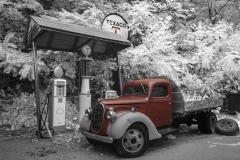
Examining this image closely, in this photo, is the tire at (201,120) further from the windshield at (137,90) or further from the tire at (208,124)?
the windshield at (137,90)

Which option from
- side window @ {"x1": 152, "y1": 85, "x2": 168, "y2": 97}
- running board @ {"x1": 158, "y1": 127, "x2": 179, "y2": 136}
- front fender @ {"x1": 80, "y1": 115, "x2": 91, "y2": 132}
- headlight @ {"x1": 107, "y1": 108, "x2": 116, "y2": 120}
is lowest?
running board @ {"x1": 158, "y1": 127, "x2": 179, "y2": 136}

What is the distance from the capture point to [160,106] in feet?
17.6

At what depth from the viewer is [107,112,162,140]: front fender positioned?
4.28 m

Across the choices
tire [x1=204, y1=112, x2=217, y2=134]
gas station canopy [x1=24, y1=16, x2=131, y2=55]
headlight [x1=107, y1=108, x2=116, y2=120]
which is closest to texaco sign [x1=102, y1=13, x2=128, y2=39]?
gas station canopy [x1=24, y1=16, x2=131, y2=55]

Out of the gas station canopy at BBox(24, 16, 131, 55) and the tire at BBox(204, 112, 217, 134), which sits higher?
the gas station canopy at BBox(24, 16, 131, 55)

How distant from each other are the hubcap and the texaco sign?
19.0 feet

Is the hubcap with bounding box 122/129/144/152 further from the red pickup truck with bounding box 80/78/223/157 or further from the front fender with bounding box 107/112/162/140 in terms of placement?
the front fender with bounding box 107/112/162/140

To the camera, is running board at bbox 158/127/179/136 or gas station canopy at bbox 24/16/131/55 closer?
running board at bbox 158/127/179/136

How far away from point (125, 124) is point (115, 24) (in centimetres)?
601

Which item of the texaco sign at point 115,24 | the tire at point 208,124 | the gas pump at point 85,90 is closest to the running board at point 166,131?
the tire at point 208,124

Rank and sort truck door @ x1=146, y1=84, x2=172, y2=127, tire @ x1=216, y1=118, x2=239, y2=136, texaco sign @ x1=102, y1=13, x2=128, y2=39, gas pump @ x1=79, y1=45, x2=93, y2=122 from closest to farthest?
1. truck door @ x1=146, y1=84, x2=172, y2=127
2. tire @ x1=216, y1=118, x2=239, y2=136
3. gas pump @ x1=79, y1=45, x2=93, y2=122
4. texaco sign @ x1=102, y1=13, x2=128, y2=39

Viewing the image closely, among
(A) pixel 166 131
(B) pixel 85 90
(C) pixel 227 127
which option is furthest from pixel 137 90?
(C) pixel 227 127

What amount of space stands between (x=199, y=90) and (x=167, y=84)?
5.14 m

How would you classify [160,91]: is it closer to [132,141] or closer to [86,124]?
[132,141]
